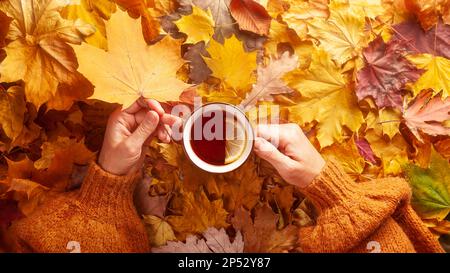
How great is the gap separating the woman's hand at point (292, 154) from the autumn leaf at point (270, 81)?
0.05m

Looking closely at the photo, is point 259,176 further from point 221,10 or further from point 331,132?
point 221,10

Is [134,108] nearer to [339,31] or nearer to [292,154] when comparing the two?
[292,154]

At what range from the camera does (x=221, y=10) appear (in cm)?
103

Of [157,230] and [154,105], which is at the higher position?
[154,105]

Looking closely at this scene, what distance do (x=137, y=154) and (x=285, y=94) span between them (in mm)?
299

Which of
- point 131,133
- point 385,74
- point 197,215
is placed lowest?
point 197,215

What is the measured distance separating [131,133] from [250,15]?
316 millimetres

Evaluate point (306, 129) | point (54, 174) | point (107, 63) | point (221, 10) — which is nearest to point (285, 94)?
point (306, 129)

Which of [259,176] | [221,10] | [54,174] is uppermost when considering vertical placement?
[221,10]

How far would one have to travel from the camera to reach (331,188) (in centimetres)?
101

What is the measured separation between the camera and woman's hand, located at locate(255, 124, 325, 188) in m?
1.01

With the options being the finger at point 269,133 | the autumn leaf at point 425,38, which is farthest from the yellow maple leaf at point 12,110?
the autumn leaf at point 425,38

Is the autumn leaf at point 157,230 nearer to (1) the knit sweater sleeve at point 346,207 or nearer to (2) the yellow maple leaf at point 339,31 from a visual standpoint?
(1) the knit sweater sleeve at point 346,207

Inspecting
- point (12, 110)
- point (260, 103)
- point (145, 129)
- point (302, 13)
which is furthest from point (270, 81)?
point (12, 110)
